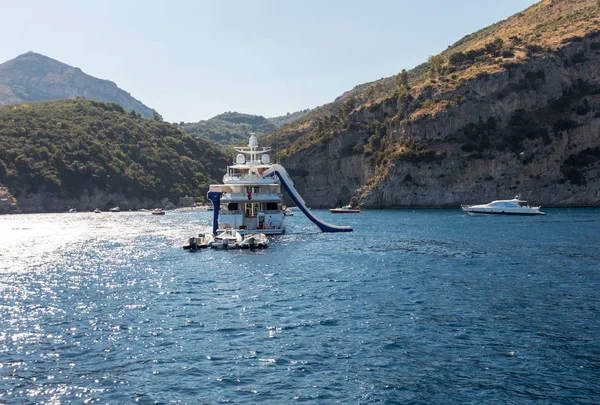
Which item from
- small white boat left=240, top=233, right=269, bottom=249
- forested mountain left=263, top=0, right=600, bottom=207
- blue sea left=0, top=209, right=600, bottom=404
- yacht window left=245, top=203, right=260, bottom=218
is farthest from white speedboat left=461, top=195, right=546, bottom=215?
small white boat left=240, top=233, right=269, bottom=249

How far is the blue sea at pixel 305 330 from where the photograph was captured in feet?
58.5

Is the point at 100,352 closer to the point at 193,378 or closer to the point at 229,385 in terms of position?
the point at 193,378

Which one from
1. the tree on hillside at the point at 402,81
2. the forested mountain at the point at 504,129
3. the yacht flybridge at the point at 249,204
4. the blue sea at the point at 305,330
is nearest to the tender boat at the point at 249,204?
the yacht flybridge at the point at 249,204

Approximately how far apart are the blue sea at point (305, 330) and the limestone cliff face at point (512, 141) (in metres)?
96.1

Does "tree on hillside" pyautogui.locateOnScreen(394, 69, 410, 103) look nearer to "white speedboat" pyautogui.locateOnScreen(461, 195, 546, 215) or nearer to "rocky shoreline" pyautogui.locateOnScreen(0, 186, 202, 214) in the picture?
"white speedboat" pyautogui.locateOnScreen(461, 195, 546, 215)

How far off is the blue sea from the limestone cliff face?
9610 centimetres

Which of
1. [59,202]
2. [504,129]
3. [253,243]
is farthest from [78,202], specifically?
[253,243]

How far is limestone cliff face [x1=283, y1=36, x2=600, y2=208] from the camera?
13800cm

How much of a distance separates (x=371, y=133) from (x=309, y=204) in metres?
35.7

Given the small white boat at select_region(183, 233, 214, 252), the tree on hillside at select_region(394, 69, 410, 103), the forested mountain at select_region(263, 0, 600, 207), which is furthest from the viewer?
the tree on hillside at select_region(394, 69, 410, 103)

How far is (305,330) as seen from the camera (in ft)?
82.0

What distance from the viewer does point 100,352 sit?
71.7 ft

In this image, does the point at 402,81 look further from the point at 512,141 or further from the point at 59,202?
the point at 59,202

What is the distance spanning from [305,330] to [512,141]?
135 metres
